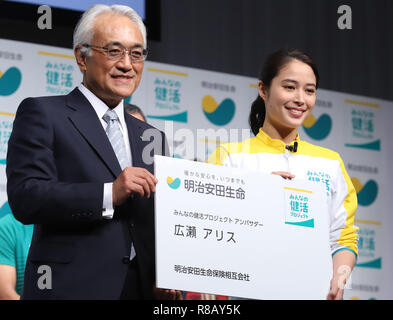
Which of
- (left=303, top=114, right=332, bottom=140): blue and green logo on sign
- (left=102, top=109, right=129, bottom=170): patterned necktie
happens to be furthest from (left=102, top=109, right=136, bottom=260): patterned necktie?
(left=303, top=114, right=332, bottom=140): blue and green logo on sign

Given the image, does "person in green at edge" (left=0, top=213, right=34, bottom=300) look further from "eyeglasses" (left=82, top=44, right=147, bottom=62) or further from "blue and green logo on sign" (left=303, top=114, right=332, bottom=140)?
"blue and green logo on sign" (left=303, top=114, right=332, bottom=140)

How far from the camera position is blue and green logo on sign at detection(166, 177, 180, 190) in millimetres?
2254

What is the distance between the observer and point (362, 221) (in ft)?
17.0

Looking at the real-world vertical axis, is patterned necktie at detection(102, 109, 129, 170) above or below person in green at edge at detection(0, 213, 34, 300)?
above

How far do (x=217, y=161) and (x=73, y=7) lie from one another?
1.83 metres

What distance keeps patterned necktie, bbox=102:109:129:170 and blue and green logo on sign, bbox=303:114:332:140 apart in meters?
2.98

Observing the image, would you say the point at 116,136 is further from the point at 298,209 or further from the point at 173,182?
the point at 298,209

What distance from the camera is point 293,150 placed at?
110 inches

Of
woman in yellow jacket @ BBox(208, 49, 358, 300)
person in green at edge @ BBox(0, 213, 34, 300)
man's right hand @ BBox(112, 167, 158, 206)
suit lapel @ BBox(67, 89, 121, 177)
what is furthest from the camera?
person in green at edge @ BBox(0, 213, 34, 300)

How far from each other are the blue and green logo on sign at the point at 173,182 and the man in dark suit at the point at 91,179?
0.07 meters

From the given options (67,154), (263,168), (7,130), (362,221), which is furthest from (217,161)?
(362,221)

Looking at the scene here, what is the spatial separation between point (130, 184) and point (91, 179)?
6.6 inches

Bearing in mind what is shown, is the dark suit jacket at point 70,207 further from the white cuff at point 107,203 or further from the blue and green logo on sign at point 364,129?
the blue and green logo on sign at point 364,129

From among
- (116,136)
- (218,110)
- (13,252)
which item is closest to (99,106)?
(116,136)
